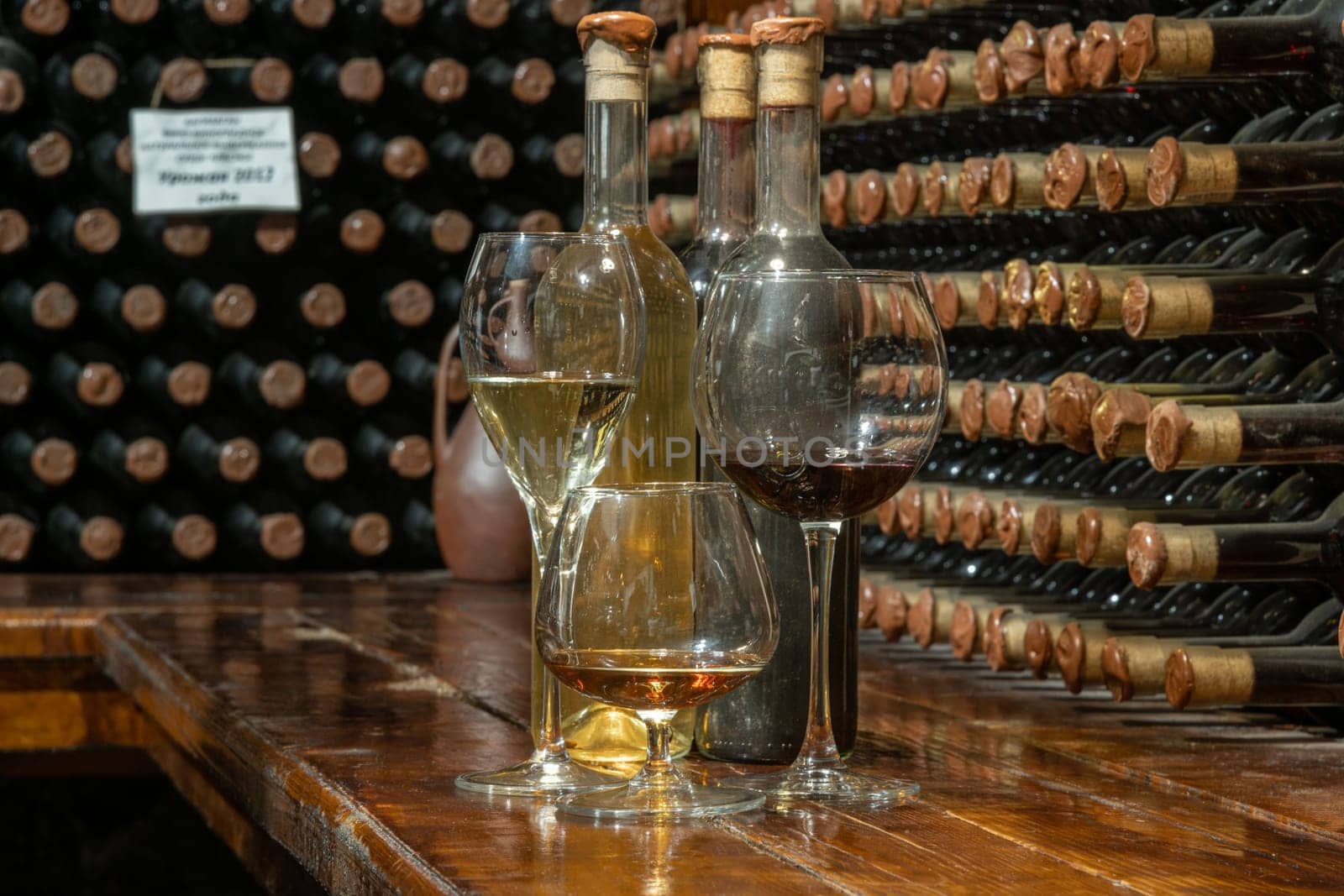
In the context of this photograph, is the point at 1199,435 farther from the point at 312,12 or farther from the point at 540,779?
the point at 312,12

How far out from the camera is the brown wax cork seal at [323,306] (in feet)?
7.73

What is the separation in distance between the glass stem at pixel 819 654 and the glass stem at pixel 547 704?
113 millimetres

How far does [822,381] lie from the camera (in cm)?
79

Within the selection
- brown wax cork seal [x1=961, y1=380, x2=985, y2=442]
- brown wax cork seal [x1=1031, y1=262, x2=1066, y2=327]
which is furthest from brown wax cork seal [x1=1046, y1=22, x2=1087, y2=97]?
brown wax cork seal [x1=961, y1=380, x2=985, y2=442]

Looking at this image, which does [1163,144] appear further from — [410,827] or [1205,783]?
[410,827]

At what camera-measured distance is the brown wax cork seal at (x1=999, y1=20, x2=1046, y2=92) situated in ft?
4.00

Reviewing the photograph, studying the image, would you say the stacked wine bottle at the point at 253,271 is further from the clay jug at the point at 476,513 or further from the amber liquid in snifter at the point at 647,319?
the amber liquid in snifter at the point at 647,319

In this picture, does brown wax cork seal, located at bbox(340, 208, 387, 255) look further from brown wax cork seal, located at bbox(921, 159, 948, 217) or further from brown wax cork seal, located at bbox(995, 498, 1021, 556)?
brown wax cork seal, located at bbox(995, 498, 1021, 556)

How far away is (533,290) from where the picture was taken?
83cm

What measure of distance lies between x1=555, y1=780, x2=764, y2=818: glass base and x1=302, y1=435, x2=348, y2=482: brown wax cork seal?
5.29 ft

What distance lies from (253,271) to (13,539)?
46 centimetres

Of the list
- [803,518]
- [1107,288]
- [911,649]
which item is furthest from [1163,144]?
[911,649]

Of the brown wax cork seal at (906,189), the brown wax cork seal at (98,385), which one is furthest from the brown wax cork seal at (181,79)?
the brown wax cork seal at (906,189)

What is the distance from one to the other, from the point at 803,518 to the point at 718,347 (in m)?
0.09
